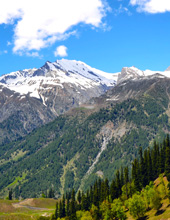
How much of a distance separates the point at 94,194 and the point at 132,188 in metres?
31.9

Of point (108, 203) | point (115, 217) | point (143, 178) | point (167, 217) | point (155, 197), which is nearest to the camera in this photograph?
point (167, 217)

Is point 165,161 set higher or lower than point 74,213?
higher

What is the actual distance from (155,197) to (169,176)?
28.2 metres

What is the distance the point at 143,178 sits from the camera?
595 ft

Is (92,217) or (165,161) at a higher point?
Answer: (165,161)

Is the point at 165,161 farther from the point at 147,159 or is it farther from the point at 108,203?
the point at 108,203

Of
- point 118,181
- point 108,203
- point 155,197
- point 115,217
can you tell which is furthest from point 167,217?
point 118,181

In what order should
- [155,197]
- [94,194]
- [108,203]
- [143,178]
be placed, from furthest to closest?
[94,194]
[143,178]
[108,203]
[155,197]

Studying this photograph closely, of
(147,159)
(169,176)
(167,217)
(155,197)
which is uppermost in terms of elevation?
(147,159)

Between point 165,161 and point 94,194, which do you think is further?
point 94,194

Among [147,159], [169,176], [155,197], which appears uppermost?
[147,159]

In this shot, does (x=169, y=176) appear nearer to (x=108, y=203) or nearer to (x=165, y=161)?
(x=165, y=161)

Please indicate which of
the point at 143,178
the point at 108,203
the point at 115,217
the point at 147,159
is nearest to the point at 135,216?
the point at 115,217

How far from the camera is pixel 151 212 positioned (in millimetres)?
136750
